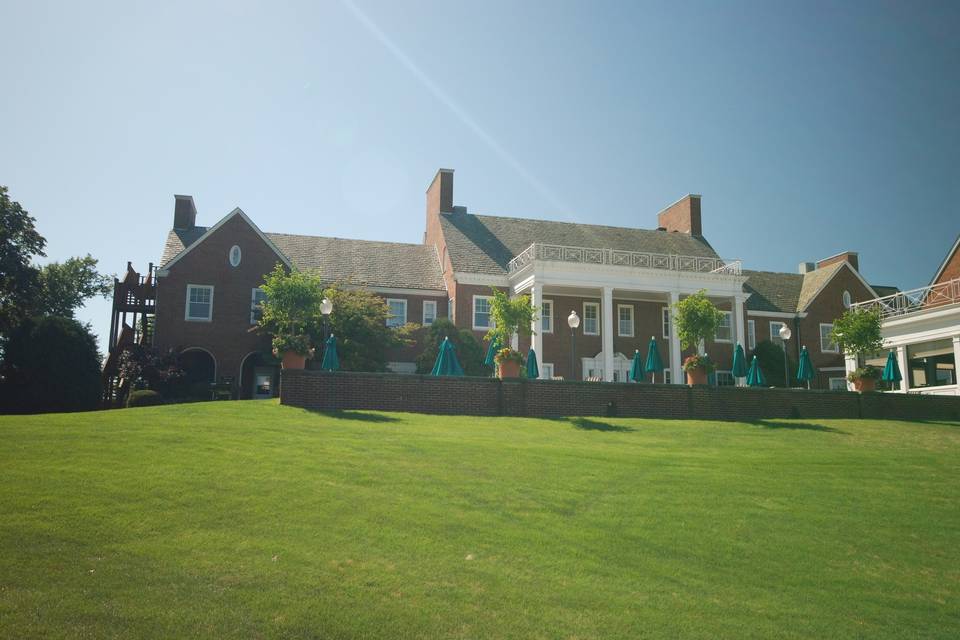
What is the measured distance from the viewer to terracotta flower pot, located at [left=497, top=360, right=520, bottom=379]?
24875 millimetres

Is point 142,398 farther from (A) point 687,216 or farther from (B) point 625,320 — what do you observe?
(A) point 687,216

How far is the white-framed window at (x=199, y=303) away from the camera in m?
34.1

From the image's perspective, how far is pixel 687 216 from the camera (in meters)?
47.2

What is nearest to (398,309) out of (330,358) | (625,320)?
(625,320)

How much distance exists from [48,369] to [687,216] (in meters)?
36.3

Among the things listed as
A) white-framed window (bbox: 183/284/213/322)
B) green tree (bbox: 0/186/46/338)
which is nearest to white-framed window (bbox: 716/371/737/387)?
white-framed window (bbox: 183/284/213/322)

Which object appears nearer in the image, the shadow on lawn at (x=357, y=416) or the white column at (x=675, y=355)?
the shadow on lawn at (x=357, y=416)

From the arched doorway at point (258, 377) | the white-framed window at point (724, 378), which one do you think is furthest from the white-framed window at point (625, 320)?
the arched doorway at point (258, 377)

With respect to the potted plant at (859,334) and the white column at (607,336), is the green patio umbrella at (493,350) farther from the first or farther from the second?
the potted plant at (859,334)

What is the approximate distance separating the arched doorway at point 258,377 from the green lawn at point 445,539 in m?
17.4

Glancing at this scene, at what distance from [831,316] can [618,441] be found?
3259 cm

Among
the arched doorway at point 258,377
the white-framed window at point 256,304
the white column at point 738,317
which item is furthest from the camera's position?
the white column at point 738,317

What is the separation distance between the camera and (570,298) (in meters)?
39.0

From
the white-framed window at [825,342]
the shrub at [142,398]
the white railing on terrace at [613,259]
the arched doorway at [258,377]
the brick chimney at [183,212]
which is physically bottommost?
the shrub at [142,398]
